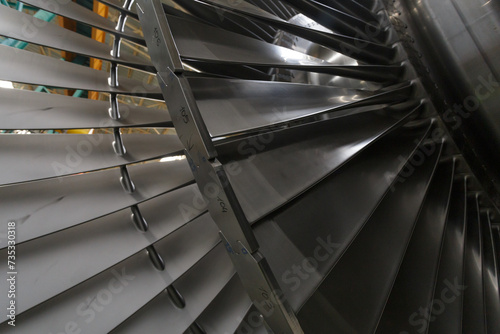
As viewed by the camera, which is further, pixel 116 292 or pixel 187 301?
pixel 187 301

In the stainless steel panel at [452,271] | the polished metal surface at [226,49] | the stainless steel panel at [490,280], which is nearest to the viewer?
the polished metal surface at [226,49]

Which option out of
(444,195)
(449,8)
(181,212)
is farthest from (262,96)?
(449,8)

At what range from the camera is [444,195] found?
162cm

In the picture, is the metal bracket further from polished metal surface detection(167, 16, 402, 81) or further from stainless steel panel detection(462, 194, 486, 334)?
stainless steel panel detection(462, 194, 486, 334)

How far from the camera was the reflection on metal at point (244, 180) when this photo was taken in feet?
3.15

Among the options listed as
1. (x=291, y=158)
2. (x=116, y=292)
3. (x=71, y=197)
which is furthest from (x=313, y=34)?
(x=116, y=292)

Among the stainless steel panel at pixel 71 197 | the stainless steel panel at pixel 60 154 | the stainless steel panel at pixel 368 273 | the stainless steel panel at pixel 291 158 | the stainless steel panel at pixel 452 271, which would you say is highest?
the stainless steel panel at pixel 60 154

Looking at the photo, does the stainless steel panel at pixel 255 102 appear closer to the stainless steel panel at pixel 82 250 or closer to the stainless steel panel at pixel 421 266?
the stainless steel panel at pixel 82 250

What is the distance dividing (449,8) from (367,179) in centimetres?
99

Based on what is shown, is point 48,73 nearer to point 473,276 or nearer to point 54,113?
point 54,113

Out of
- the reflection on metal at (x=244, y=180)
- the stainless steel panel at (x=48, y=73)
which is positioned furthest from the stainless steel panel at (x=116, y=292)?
the stainless steel panel at (x=48, y=73)

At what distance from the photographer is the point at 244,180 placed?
1.03 meters

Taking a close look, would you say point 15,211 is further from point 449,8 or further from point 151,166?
point 449,8

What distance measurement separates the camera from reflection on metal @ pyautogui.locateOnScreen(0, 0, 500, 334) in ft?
3.15
